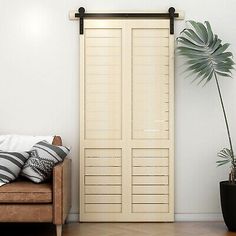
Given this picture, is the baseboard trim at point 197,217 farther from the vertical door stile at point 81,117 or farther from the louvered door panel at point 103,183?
the vertical door stile at point 81,117

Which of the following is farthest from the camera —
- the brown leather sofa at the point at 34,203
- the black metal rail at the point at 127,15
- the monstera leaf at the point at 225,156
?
the black metal rail at the point at 127,15

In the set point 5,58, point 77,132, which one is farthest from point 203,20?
point 5,58

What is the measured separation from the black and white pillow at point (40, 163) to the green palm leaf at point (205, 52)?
140 centimetres

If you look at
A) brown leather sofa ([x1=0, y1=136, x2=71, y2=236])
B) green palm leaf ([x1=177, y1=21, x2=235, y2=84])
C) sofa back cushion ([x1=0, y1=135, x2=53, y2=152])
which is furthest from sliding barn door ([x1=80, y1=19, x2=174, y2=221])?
brown leather sofa ([x1=0, y1=136, x2=71, y2=236])

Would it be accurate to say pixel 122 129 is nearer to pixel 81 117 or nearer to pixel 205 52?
pixel 81 117

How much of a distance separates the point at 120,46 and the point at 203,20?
823 mm

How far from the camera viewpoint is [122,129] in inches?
188

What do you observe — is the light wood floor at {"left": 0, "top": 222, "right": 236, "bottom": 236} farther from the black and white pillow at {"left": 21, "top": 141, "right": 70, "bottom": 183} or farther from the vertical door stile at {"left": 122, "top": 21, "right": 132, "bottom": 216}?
the black and white pillow at {"left": 21, "top": 141, "right": 70, "bottom": 183}

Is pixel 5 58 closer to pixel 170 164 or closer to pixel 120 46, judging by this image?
pixel 120 46

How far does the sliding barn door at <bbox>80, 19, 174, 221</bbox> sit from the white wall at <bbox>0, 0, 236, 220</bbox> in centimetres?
11

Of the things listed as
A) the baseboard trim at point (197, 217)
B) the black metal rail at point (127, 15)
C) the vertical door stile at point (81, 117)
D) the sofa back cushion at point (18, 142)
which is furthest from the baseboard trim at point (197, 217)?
the black metal rail at point (127, 15)

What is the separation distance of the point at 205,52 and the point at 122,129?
1.02m

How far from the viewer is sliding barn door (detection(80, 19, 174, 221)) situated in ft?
15.7

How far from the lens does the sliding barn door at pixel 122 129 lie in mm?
4781
